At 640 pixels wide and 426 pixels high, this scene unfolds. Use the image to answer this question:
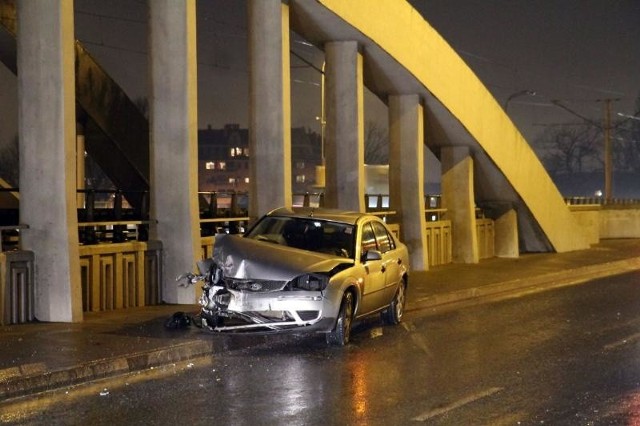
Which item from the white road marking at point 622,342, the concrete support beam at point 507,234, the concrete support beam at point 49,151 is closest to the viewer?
the white road marking at point 622,342

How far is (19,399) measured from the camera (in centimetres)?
959

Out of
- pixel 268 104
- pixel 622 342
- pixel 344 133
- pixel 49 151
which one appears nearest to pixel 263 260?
pixel 49 151

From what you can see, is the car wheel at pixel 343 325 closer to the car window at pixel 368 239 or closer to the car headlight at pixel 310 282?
the car headlight at pixel 310 282

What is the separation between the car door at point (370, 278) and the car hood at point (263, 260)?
66cm

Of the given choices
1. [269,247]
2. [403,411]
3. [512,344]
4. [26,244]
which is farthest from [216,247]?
[403,411]

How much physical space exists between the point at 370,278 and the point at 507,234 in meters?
15.5

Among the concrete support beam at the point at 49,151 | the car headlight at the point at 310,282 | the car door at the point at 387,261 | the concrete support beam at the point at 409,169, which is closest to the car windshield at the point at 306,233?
the car door at the point at 387,261

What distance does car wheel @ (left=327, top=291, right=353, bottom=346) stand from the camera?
42.4ft

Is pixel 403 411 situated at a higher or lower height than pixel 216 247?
lower

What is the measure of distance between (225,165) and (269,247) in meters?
91.6

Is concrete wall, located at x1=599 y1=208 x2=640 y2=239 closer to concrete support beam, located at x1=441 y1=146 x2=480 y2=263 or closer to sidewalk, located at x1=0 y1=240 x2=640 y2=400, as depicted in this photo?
concrete support beam, located at x1=441 y1=146 x2=480 y2=263

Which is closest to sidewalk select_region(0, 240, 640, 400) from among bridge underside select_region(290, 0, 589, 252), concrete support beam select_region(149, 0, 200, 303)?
concrete support beam select_region(149, 0, 200, 303)

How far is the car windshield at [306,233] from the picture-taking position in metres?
14.0

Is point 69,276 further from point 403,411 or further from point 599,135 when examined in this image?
point 599,135
